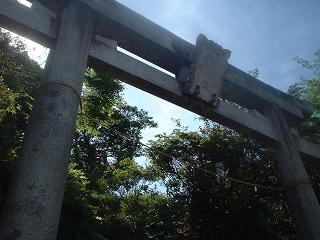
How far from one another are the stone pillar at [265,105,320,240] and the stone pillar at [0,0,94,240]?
3.29 metres

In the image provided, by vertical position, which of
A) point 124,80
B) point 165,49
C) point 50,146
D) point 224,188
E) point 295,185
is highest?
point 224,188

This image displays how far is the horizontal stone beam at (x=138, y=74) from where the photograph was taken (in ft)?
12.2

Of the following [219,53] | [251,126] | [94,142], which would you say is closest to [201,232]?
[251,126]

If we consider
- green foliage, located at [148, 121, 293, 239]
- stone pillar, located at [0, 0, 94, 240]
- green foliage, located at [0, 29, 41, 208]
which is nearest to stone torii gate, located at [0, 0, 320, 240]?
stone pillar, located at [0, 0, 94, 240]

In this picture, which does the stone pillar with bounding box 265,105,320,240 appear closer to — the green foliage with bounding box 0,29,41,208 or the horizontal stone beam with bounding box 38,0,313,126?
the horizontal stone beam with bounding box 38,0,313,126

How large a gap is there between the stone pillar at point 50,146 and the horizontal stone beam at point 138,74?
24cm

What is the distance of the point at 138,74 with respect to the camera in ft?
14.3

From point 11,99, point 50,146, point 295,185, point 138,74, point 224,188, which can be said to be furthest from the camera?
point 224,188

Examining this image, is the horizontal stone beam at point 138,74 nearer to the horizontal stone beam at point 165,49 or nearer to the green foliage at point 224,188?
the horizontal stone beam at point 165,49

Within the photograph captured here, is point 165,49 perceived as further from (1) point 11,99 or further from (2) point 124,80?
(1) point 11,99

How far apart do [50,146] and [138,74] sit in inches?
68.8

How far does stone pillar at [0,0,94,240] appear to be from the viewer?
262 cm

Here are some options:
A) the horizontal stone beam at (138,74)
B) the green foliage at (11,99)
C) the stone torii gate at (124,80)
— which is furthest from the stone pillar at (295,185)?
the green foliage at (11,99)

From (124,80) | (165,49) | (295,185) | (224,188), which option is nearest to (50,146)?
(124,80)
